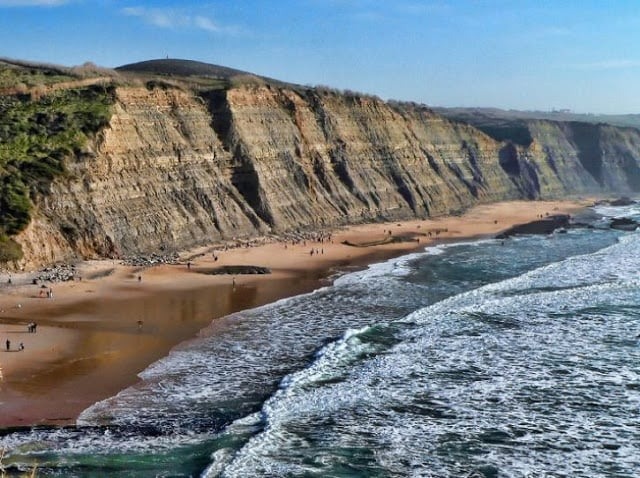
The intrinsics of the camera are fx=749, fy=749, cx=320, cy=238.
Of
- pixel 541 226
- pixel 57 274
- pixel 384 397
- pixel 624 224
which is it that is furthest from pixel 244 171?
pixel 624 224

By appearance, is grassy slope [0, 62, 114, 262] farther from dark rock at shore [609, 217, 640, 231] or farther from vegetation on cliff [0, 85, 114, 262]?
dark rock at shore [609, 217, 640, 231]

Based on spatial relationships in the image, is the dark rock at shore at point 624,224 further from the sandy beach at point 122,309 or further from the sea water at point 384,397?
the sea water at point 384,397

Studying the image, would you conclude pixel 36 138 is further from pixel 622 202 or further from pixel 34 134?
pixel 622 202

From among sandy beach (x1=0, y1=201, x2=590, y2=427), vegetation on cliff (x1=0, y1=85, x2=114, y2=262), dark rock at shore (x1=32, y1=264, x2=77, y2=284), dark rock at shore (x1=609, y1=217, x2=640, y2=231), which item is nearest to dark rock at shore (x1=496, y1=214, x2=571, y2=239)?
dark rock at shore (x1=609, y1=217, x2=640, y2=231)

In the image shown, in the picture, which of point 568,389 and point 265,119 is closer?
point 568,389

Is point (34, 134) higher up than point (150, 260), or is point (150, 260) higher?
point (34, 134)

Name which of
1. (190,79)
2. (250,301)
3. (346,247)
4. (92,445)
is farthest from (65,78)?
(92,445)

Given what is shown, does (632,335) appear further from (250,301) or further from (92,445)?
(92,445)
